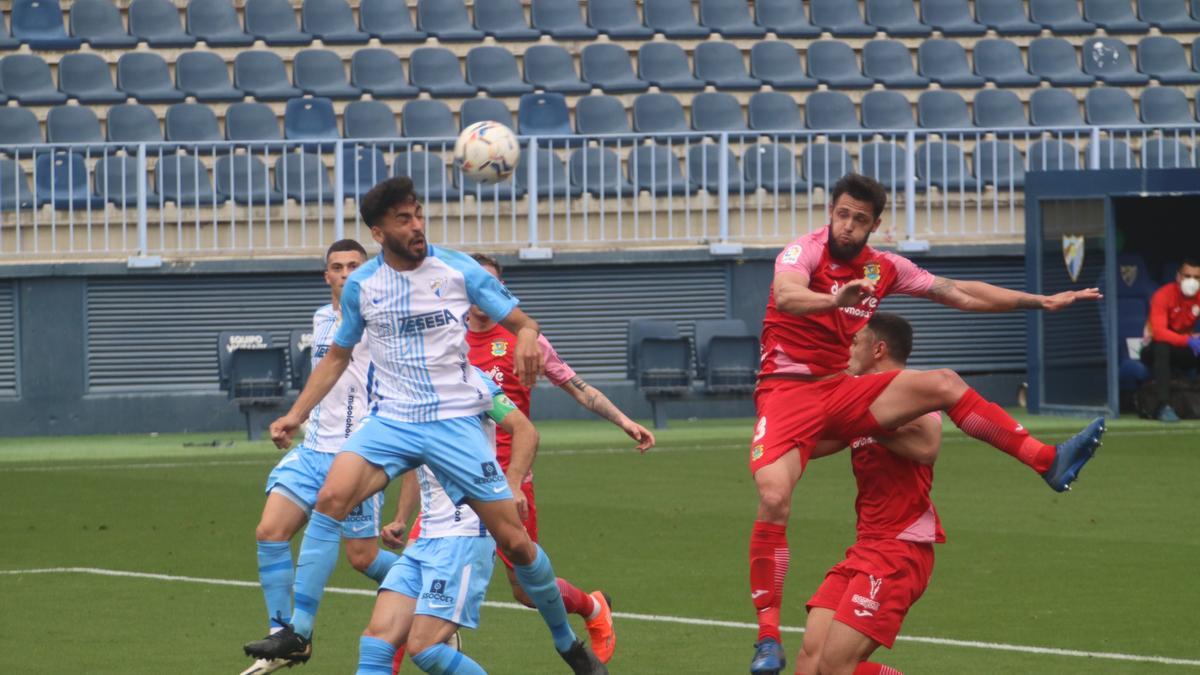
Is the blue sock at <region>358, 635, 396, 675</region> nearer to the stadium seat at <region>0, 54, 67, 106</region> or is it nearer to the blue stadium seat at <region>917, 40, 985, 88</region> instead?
the stadium seat at <region>0, 54, 67, 106</region>

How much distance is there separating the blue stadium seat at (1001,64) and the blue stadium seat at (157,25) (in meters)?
9.95

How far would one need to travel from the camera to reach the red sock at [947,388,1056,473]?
7535 mm

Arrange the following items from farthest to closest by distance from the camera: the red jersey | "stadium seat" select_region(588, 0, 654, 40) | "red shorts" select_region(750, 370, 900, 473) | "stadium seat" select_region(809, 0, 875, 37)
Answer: "stadium seat" select_region(809, 0, 875, 37) < "stadium seat" select_region(588, 0, 654, 40) < the red jersey < "red shorts" select_region(750, 370, 900, 473)

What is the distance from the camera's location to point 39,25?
74.3 feet

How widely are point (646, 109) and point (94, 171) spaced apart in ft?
21.0

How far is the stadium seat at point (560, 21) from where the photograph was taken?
77.8 ft

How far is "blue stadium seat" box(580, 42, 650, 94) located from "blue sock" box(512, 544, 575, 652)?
52.8 feet

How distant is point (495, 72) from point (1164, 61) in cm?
889

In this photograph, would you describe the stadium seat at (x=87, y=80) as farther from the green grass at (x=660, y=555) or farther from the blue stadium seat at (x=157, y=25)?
the green grass at (x=660, y=555)

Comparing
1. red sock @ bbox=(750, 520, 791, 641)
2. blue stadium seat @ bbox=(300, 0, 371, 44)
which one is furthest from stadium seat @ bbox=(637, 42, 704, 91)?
red sock @ bbox=(750, 520, 791, 641)

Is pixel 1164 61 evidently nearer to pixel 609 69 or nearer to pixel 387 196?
pixel 609 69

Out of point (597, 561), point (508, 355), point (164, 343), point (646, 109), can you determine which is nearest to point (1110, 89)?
point (646, 109)

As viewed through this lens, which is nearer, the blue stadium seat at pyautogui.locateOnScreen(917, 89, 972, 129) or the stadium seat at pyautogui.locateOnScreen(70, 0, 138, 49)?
the stadium seat at pyautogui.locateOnScreen(70, 0, 138, 49)

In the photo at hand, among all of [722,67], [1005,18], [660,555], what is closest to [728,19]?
[722,67]
